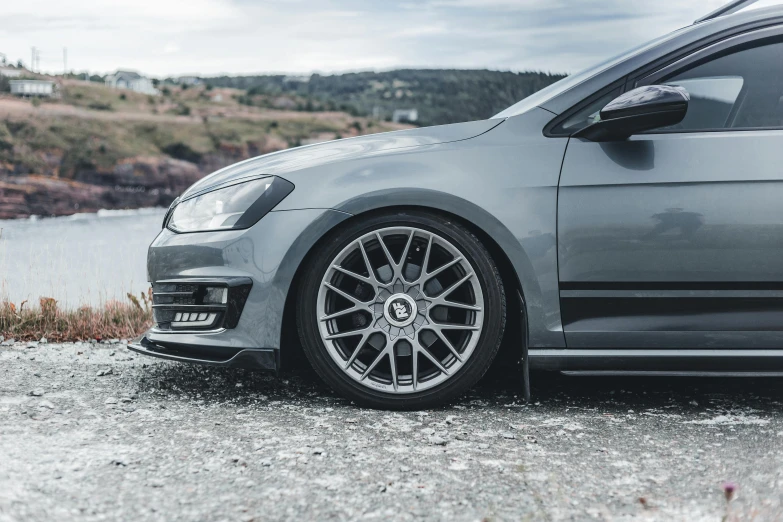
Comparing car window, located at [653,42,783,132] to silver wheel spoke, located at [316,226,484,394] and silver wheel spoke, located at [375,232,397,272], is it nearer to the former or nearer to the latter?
silver wheel spoke, located at [316,226,484,394]

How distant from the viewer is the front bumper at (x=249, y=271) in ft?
9.93

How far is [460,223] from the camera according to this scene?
306cm

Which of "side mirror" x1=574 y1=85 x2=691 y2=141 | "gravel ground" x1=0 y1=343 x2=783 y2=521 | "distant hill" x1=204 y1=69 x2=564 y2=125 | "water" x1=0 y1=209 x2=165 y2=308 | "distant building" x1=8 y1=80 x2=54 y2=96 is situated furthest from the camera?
"distant building" x1=8 y1=80 x2=54 y2=96

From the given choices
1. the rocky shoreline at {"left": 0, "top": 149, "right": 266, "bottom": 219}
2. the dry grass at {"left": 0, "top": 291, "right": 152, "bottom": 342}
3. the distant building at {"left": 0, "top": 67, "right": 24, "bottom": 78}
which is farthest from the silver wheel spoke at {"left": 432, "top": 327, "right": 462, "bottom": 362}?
the distant building at {"left": 0, "top": 67, "right": 24, "bottom": 78}

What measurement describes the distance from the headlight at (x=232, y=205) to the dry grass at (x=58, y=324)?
6.69 ft

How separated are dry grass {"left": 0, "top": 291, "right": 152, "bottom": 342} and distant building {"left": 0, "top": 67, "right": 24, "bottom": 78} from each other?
62.1 metres

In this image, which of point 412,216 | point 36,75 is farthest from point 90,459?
point 36,75

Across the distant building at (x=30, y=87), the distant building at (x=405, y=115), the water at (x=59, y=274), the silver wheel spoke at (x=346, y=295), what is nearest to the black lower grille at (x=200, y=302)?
the silver wheel spoke at (x=346, y=295)

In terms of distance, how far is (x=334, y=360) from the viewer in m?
3.08

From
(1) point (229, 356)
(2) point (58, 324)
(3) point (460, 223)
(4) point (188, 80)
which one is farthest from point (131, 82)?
(3) point (460, 223)

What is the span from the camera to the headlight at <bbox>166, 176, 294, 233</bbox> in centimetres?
307

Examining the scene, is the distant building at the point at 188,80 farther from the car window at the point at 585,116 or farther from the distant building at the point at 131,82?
the car window at the point at 585,116

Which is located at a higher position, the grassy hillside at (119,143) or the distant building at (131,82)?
the distant building at (131,82)

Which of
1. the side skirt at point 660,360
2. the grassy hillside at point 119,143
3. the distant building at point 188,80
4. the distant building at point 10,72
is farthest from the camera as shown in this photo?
the distant building at point 188,80
